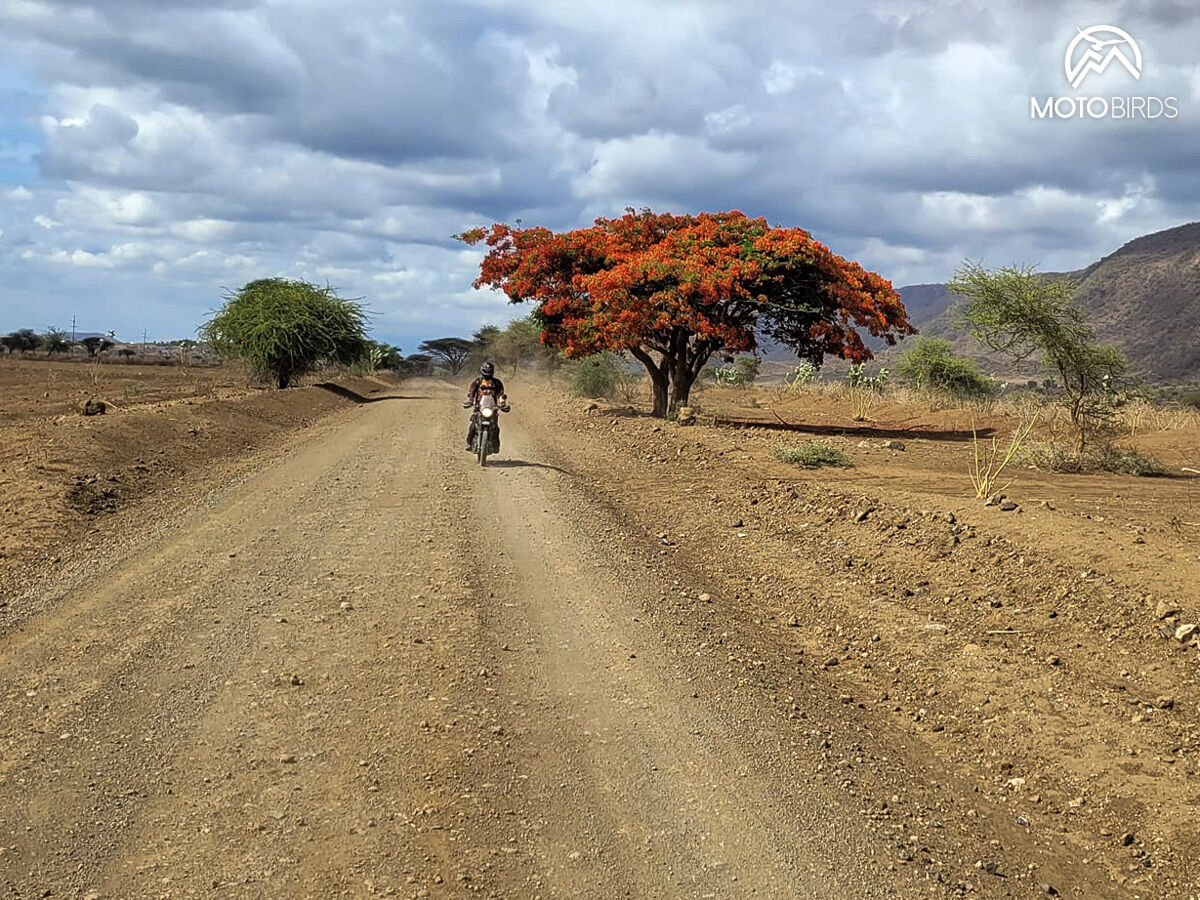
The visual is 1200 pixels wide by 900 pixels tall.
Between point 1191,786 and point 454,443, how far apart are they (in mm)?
15215

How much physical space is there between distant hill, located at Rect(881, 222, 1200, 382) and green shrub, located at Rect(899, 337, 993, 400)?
118ft

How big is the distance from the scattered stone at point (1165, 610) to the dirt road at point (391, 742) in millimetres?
2665

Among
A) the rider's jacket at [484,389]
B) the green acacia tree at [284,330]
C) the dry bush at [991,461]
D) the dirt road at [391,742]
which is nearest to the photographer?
the dirt road at [391,742]

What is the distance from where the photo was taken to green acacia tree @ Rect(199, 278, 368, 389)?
120ft

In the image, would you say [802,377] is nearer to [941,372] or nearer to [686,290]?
[941,372]

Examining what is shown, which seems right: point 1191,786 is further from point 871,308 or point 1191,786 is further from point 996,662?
point 871,308

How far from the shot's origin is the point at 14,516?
34.4ft

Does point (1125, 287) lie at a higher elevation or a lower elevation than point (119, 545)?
higher

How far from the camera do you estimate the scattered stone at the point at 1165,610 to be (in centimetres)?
705

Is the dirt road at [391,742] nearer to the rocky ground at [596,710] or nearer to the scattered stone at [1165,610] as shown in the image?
the rocky ground at [596,710]

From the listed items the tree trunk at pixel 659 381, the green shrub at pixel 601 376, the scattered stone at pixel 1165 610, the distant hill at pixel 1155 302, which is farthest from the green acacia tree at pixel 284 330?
the distant hill at pixel 1155 302

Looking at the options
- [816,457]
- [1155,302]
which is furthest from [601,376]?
[1155,302]

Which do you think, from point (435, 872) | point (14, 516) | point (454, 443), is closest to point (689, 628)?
point (435, 872)

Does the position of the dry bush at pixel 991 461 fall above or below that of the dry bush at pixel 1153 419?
below
